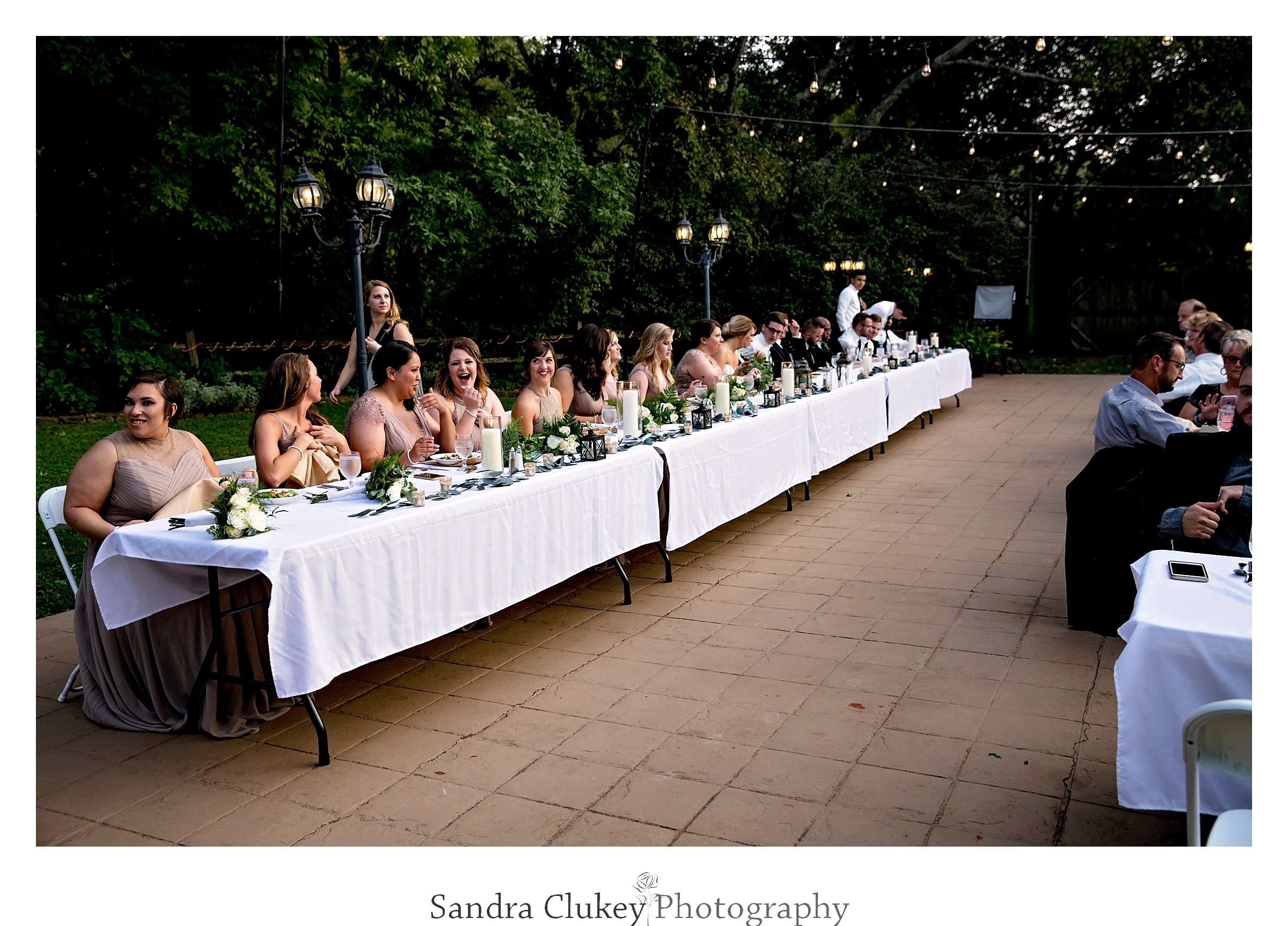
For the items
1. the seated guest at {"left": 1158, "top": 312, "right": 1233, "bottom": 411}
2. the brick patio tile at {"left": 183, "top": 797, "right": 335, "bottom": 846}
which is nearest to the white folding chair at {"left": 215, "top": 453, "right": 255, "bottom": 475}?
the brick patio tile at {"left": 183, "top": 797, "right": 335, "bottom": 846}

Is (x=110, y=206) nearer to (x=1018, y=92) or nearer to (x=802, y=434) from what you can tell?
(x=802, y=434)

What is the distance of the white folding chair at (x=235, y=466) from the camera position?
465 cm

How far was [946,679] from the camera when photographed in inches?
156

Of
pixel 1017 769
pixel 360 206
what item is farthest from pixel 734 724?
pixel 360 206

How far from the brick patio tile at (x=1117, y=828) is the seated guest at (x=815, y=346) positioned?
807 cm

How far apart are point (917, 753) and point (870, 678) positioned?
2.21 ft

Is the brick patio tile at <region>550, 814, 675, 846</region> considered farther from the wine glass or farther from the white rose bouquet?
the wine glass

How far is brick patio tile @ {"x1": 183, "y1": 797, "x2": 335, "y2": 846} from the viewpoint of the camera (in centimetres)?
283

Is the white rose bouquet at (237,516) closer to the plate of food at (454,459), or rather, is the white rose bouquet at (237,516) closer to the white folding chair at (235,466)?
the white folding chair at (235,466)

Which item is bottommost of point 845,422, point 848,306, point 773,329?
point 845,422

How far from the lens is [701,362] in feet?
25.1

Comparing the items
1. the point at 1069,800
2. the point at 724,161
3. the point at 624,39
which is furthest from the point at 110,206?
the point at 1069,800

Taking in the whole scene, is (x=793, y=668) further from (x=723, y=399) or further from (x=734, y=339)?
(x=734, y=339)
